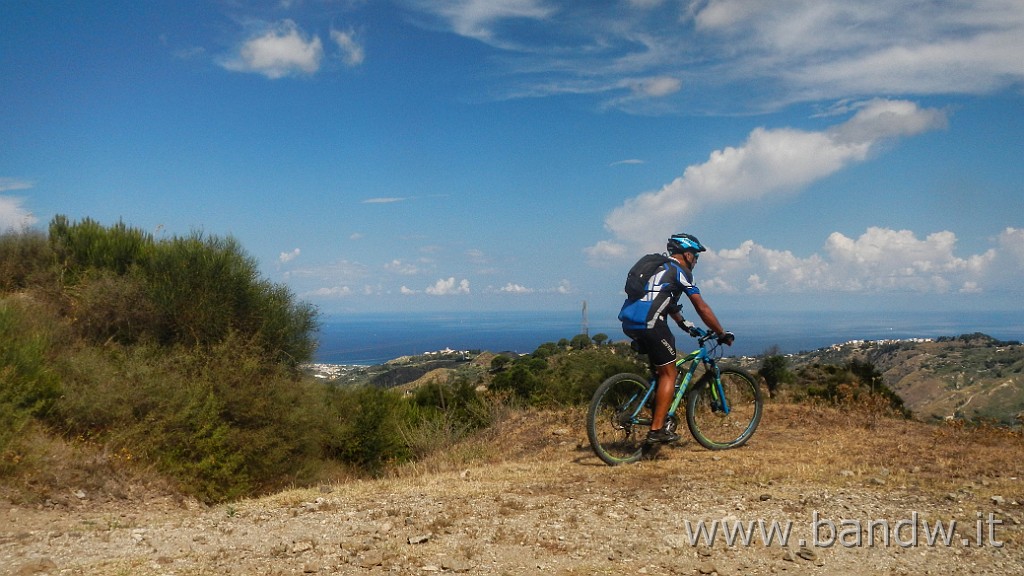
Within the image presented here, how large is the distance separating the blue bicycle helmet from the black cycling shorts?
87 cm

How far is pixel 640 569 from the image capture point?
460cm

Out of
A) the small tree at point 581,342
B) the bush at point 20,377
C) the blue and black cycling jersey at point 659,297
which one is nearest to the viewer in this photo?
the blue and black cycling jersey at point 659,297

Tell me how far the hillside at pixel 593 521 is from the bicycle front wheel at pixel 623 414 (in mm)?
242

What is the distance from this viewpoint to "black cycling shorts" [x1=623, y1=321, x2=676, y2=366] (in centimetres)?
779

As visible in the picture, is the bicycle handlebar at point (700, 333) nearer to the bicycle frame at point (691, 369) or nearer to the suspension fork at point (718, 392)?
the bicycle frame at point (691, 369)

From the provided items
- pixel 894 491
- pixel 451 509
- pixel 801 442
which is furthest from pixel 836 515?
pixel 801 442

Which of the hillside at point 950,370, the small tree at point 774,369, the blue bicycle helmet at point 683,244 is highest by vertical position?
the blue bicycle helmet at point 683,244

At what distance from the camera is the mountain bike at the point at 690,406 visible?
26.5ft

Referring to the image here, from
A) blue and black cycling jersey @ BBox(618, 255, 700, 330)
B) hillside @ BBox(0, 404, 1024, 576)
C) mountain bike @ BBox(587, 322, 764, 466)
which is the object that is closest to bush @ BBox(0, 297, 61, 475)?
hillside @ BBox(0, 404, 1024, 576)

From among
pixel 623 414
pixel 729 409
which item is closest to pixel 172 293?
pixel 623 414

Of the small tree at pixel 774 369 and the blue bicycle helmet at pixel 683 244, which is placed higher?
the blue bicycle helmet at pixel 683 244

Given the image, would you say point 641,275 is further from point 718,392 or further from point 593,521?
point 593,521

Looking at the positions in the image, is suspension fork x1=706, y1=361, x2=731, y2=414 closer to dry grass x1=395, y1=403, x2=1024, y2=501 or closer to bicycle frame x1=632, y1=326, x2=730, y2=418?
bicycle frame x1=632, y1=326, x2=730, y2=418

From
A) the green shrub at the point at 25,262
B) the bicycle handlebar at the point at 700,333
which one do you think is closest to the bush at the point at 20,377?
the green shrub at the point at 25,262
